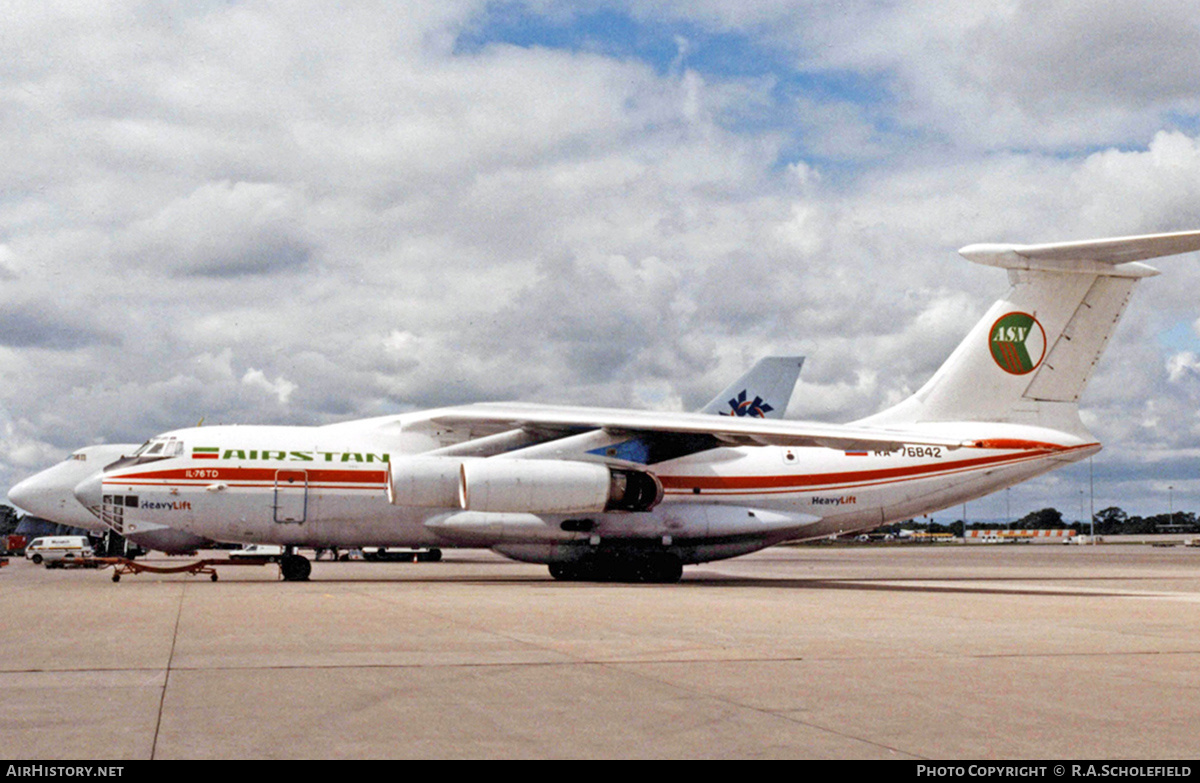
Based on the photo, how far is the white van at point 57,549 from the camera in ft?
113

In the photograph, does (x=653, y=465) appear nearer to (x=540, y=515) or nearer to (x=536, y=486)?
(x=540, y=515)

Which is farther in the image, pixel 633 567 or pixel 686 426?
pixel 633 567

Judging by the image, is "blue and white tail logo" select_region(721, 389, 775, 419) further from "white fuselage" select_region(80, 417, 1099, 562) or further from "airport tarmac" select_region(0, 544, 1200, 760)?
"airport tarmac" select_region(0, 544, 1200, 760)

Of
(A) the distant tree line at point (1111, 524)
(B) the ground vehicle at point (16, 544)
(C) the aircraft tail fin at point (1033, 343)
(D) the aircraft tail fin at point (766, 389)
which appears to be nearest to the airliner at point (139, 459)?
(D) the aircraft tail fin at point (766, 389)

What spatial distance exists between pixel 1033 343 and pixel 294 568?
13.9m

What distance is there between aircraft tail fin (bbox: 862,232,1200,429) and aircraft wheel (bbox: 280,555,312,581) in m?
10.8

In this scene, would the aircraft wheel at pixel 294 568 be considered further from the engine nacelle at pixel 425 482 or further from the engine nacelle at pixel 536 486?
the engine nacelle at pixel 536 486

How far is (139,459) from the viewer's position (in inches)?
803

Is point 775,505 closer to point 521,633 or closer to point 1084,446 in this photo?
point 1084,446

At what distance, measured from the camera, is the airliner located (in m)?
Answer: 20.3

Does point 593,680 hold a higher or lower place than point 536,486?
lower

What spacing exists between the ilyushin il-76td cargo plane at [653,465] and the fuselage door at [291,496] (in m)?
0.03

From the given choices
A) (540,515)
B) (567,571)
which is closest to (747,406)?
(567,571)

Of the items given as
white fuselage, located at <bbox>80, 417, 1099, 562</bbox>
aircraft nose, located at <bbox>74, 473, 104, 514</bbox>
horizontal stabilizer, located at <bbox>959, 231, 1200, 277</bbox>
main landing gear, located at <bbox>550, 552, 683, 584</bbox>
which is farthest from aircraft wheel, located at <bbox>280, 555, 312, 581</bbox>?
horizontal stabilizer, located at <bbox>959, 231, 1200, 277</bbox>
